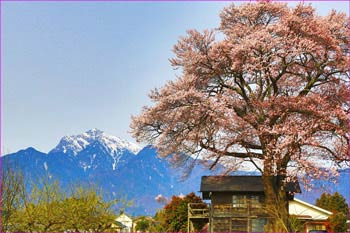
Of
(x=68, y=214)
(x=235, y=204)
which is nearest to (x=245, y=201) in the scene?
(x=235, y=204)

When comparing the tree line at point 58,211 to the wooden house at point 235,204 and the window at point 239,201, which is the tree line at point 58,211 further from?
the window at point 239,201

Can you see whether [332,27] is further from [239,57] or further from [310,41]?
[239,57]

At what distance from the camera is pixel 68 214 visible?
14812 mm

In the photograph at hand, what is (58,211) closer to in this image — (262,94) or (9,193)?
(9,193)

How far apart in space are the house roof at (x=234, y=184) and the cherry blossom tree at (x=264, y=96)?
576cm

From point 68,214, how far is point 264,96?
13885 millimetres

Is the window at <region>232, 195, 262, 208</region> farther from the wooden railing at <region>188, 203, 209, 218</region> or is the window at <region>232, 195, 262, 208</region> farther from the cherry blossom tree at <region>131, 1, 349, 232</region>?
the cherry blossom tree at <region>131, 1, 349, 232</region>

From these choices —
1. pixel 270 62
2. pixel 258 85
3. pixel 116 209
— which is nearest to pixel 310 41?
pixel 270 62

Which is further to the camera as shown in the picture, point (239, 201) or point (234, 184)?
point (234, 184)

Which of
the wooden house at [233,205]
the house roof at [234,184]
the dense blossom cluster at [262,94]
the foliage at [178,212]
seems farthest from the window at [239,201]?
the dense blossom cluster at [262,94]

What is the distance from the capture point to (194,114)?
24812 mm

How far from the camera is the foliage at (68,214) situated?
14.6 metres

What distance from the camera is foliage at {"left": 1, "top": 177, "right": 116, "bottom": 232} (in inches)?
577

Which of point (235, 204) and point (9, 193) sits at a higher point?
point (9, 193)
